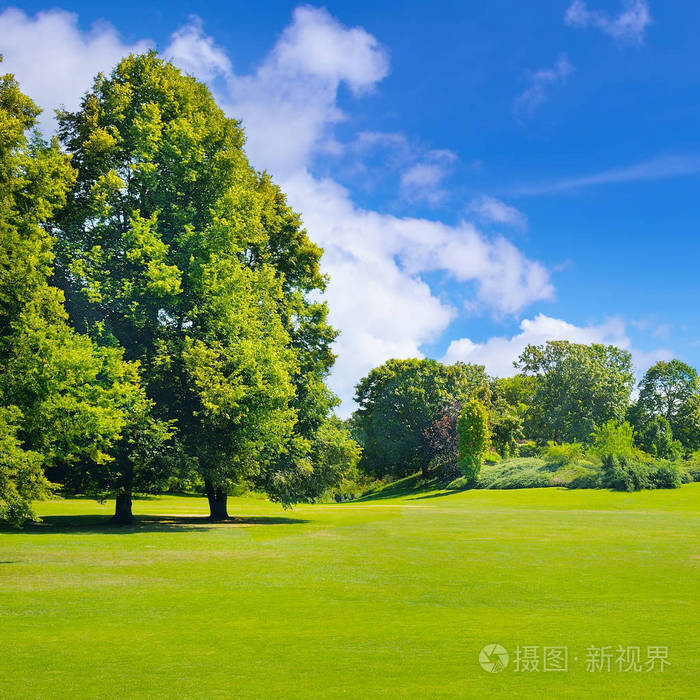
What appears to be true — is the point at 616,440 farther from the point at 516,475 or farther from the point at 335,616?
the point at 335,616

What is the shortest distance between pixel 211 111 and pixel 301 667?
34.0m

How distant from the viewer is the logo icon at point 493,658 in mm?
7754

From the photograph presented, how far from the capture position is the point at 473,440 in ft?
236

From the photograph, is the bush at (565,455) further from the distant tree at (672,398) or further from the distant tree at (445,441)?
the distant tree at (672,398)

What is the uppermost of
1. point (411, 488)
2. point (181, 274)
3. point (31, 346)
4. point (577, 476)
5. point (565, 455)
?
point (181, 274)

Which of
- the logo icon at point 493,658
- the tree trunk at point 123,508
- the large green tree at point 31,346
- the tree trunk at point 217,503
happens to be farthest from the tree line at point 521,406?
the logo icon at point 493,658

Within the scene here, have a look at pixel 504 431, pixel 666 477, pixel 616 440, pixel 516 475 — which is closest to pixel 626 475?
pixel 666 477

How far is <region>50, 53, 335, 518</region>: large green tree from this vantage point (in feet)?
95.3

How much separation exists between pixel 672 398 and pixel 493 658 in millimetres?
99958

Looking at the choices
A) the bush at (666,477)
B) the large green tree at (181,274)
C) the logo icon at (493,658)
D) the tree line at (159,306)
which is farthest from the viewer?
the bush at (666,477)

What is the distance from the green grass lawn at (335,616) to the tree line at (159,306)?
6.80 metres

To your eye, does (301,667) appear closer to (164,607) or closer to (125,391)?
(164,607)

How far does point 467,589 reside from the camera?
12953mm

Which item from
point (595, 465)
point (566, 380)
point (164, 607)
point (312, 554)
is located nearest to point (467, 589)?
point (164, 607)
